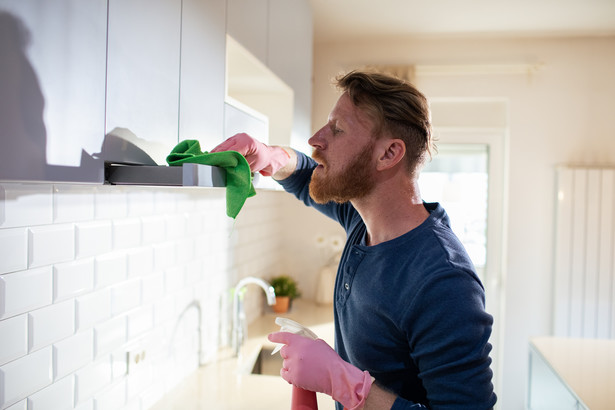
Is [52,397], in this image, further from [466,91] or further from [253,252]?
[466,91]

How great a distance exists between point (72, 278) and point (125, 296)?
298 millimetres

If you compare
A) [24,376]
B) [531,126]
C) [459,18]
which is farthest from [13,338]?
[531,126]

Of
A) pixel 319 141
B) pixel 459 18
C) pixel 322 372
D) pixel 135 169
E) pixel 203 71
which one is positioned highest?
pixel 459 18

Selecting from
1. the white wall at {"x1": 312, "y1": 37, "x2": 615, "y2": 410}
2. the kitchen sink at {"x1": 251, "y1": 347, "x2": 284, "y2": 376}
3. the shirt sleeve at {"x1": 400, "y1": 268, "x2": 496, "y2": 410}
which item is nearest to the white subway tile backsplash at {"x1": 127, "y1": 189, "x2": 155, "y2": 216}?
the shirt sleeve at {"x1": 400, "y1": 268, "x2": 496, "y2": 410}

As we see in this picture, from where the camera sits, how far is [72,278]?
4.34 feet

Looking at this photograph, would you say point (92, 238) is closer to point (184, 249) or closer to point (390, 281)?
point (184, 249)

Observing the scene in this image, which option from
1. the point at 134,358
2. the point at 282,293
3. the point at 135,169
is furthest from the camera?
the point at 282,293

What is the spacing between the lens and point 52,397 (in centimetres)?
125

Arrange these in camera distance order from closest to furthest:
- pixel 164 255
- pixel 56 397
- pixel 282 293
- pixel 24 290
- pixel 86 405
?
pixel 24 290 < pixel 56 397 < pixel 86 405 < pixel 164 255 < pixel 282 293

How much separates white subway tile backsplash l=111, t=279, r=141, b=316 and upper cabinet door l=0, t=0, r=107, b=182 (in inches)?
32.5

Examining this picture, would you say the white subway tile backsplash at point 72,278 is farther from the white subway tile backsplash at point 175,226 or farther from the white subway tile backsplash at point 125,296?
the white subway tile backsplash at point 175,226

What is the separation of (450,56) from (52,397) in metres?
3.28

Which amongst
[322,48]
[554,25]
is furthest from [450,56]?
[322,48]

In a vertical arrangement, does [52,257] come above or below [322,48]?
below
